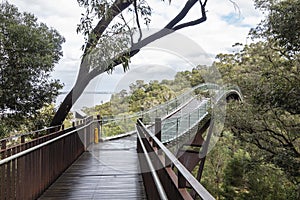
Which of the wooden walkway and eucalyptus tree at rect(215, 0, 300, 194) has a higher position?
eucalyptus tree at rect(215, 0, 300, 194)

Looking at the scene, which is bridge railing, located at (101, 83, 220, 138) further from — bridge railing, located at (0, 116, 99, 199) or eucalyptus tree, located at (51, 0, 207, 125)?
bridge railing, located at (0, 116, 99, 199)

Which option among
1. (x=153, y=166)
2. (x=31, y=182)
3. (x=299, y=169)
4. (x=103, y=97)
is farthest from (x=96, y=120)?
(x=153, y=166)

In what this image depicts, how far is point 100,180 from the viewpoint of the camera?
538cm

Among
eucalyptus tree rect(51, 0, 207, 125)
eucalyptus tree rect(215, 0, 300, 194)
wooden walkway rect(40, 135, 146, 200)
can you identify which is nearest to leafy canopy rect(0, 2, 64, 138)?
eucalyptus tree rect(51, 0, 207, 125)

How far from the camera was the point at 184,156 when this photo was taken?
14.0 m

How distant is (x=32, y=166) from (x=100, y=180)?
1.63 meters

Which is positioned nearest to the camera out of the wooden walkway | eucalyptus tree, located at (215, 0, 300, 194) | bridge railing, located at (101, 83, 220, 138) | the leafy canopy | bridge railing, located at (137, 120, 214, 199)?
bridge railing, located at (137, 120, 214, 199)

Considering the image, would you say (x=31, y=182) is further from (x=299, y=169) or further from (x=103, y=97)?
(x=299, y=169)

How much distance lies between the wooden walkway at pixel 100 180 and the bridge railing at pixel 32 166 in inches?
7.9

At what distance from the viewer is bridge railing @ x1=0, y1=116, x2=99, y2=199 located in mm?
3201

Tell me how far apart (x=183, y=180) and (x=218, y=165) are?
714 inches

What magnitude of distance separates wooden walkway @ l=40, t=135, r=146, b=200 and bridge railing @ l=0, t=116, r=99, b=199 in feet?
0.66

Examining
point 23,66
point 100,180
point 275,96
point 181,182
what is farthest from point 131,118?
point 181,182

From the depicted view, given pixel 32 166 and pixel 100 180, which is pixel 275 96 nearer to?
pixel 100 180
